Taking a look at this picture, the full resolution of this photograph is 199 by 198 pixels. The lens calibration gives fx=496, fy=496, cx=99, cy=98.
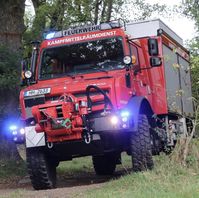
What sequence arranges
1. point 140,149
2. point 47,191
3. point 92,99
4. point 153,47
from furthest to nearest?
point 153,47
point 140,149
point 47,191
point 92,99

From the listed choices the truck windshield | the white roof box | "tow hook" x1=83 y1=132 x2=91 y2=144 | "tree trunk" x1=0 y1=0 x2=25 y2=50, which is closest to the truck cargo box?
the white roof box

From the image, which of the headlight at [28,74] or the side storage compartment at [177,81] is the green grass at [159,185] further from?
the side storage compartment at [177,81]

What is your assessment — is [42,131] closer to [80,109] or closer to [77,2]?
[80,109]

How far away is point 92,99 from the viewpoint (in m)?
9.54

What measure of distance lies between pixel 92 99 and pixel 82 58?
1.56 m

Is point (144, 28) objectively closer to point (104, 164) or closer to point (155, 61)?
point (155, 61)

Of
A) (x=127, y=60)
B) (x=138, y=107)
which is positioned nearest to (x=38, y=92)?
(x=127, y=60)

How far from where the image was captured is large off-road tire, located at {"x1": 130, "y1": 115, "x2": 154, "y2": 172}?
9953 mm

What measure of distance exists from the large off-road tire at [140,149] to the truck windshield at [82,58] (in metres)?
1.44

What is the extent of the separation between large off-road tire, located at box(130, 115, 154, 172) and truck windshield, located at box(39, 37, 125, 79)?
1.44 m

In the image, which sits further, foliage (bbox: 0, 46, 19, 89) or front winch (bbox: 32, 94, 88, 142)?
foliage (bbox: 0, 46, 19, 89)

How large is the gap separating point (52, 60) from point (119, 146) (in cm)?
241

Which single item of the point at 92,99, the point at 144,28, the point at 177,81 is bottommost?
the point at 92,99

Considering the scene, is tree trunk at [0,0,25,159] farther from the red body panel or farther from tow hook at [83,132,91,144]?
tow hook at [83,132,91,144]
